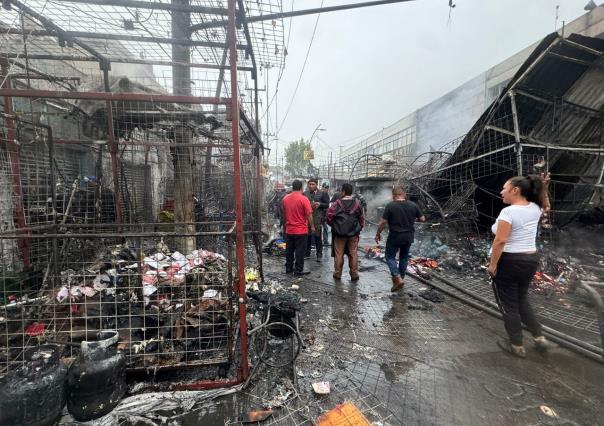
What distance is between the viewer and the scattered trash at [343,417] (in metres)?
2.41

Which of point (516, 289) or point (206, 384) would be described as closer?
point (206, 384)

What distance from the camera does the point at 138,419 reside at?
94.2 inches

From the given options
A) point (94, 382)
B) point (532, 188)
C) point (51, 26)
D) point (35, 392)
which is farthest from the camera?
point (51, 26)

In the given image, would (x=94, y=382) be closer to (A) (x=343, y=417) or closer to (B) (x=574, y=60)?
(A) (x=343, y=417)

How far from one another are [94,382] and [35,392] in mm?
357

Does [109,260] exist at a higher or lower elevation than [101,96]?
lower

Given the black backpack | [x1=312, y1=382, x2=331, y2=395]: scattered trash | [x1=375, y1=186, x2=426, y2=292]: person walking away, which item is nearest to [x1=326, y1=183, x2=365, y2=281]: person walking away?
the black backpack

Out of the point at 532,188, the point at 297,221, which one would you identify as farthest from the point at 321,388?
the point at 297,221

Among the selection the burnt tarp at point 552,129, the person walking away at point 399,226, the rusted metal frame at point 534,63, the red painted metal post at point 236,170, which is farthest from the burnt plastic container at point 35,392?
the rusted metal frame at point 534,63

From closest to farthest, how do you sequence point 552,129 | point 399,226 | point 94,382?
1. point 94,382
2. point 399,226
3. point 552,129

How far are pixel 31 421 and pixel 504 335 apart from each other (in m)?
5.11

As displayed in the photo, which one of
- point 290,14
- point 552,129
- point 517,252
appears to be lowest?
point 517,252

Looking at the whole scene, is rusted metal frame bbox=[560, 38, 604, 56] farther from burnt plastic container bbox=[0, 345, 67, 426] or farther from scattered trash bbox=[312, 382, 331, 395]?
burnt plastic container bbox=[0, 345, 67, 426]

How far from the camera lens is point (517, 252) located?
3.22 metres
